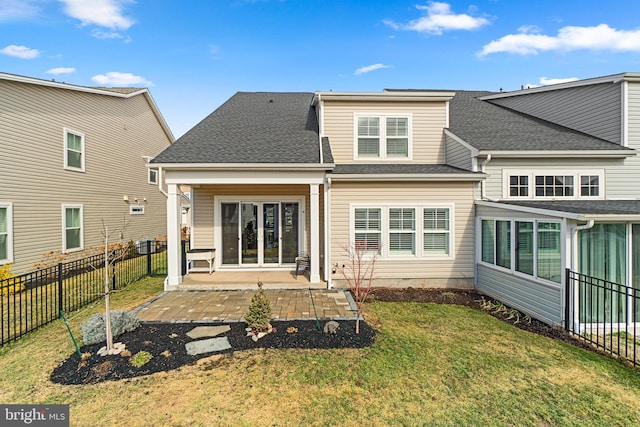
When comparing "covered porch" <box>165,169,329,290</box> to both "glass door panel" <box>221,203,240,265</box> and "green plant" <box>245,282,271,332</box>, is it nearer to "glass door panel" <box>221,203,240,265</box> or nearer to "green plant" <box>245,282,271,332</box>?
"glass door panel" <box>221,203,240,265</box>

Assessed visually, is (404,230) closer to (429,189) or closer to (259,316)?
(429,189)

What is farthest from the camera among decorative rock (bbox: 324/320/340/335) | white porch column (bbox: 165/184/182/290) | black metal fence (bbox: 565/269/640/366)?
white porch column (bbox: 165/184/182/290)

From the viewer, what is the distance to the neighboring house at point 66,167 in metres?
9.56

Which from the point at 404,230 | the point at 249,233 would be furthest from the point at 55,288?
the point at 404,230

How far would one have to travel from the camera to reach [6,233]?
9.33m

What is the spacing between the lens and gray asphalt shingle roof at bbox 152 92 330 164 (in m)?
8.57

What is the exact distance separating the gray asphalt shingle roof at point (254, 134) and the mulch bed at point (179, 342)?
4.42 meters

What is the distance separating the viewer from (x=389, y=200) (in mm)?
8664

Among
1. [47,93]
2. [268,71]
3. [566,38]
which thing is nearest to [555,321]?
[47,93]

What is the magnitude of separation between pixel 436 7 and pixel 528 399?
14.6m

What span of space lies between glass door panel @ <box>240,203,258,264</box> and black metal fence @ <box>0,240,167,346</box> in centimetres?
292

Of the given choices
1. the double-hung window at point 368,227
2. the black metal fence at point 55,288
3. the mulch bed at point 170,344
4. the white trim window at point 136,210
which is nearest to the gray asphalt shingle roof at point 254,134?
the double-hung window at point 368,227

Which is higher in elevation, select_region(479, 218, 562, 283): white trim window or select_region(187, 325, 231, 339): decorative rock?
select_region(479, 218, 562, 283): white trim window

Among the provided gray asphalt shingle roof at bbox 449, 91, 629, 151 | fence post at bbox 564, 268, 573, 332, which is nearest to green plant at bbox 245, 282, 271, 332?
fence post at bbox 564, 268, 573, 332
